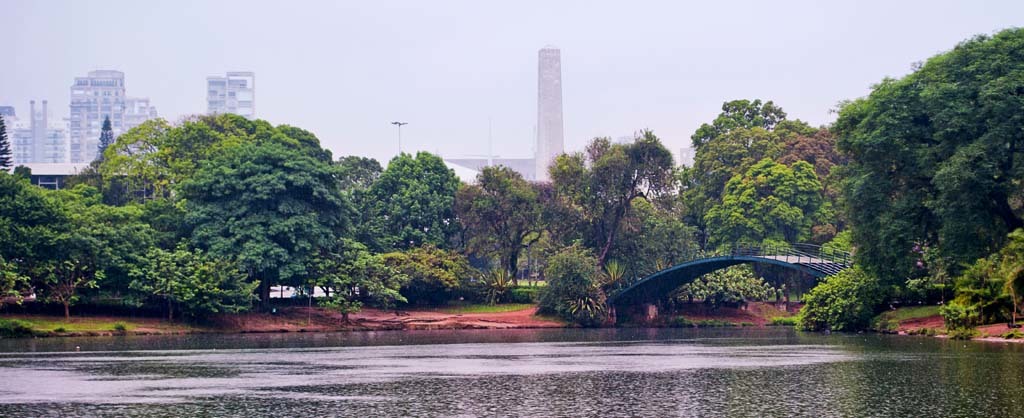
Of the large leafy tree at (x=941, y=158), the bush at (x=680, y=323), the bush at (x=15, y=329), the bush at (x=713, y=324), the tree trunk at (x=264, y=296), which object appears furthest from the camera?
the bush at (x=680, y=323)

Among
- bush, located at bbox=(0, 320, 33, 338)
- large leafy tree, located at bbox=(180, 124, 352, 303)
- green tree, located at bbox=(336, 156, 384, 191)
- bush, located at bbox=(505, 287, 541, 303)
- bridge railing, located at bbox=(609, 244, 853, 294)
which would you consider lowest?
bush, located at bbox=(0, 320, 33, 338)

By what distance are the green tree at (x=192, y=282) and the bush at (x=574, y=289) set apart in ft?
73.5

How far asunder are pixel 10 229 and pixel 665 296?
158 feet

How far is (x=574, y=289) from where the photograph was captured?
9356 cm

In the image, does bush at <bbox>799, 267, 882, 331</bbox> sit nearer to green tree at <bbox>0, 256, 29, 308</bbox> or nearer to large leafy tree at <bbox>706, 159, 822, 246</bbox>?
large leafy tree at <bbox>706, 159, 822, 246</bbox>

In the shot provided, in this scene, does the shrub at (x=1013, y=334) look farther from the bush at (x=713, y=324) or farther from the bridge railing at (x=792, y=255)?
the bush at (x=713, y=324)

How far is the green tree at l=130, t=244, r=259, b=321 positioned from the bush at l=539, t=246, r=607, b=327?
22404mm

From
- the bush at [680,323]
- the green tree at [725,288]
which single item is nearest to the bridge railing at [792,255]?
the green tree at [725,288]

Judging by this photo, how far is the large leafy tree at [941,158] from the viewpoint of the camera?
199 feet

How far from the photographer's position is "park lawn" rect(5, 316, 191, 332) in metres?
77.1

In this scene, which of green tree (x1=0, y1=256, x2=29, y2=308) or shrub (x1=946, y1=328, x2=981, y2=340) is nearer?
shrub (x1=946, y1=328, x2=981, y2=340)

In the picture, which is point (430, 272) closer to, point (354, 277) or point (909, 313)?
point (354, 277)

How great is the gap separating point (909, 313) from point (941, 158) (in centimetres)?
1276

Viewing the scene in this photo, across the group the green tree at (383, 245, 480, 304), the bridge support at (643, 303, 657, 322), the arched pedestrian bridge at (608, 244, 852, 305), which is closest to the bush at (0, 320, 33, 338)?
the green tree at (383, 245, 480, 304)
